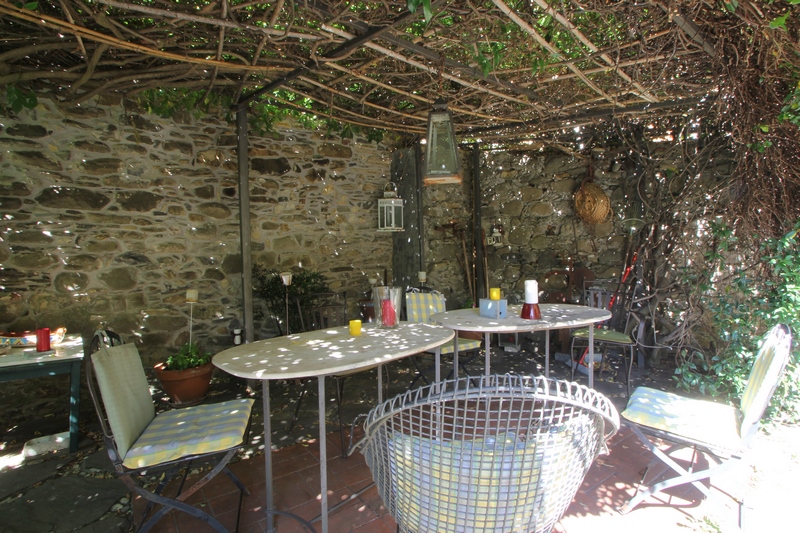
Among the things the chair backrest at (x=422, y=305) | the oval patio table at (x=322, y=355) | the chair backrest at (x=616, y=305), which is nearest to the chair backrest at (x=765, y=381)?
the oval patio table at (x=322, y=355)

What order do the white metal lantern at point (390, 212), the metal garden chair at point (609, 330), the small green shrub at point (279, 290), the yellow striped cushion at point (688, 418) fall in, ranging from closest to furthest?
the yellow striped cushion at point (688, 418), the metal garden chair at point (609, 330), the small green shrub at point (279, 290), the white metal lantern at point (390, 212)

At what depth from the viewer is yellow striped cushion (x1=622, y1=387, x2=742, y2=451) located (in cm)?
177

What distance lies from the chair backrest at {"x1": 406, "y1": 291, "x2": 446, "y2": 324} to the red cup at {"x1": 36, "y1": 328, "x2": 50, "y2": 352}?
2521 millimetres

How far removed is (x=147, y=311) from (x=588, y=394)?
3879 millimetres

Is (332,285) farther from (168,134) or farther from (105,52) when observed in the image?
(105,52)

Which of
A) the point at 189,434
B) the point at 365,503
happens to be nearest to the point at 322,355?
the point at 189,434

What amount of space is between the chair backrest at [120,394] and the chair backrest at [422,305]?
1.95m

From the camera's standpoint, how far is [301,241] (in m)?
4.62

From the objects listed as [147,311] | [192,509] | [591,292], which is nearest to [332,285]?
[147,311]

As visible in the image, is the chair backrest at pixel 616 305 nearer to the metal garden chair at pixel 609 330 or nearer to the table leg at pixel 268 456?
the metal garden chair at pixel 609 330

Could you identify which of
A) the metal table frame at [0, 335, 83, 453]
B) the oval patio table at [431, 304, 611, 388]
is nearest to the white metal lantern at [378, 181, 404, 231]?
the oval patio table at [431, 304, 611, 388]

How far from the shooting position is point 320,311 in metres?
3.34

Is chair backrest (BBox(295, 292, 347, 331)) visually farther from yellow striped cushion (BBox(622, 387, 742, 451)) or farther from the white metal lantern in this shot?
yellow striped cushion (BBox(622, 387, 742, 451))

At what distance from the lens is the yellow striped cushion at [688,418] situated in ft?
5.82
